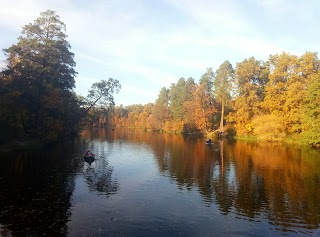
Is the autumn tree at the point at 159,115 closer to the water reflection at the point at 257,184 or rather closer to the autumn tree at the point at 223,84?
the autumn tree at the point at 223,84

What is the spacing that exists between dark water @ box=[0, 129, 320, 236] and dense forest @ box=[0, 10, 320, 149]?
42.8 feet

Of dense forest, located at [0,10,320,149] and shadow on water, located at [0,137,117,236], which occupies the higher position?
dense forest, located at [0,10,320,149]

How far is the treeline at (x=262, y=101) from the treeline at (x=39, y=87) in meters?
47.3

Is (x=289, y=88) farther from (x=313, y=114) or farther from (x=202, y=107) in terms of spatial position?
(x=202, y=107)

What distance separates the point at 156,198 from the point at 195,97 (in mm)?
76148

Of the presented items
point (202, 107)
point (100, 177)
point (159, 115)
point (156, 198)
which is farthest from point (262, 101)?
point (156, 198)

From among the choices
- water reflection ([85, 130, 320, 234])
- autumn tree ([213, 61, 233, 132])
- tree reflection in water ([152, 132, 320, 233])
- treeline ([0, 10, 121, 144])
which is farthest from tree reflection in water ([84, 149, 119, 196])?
autumn tree ([213, 61, 233, 132])

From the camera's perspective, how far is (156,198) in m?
22.9

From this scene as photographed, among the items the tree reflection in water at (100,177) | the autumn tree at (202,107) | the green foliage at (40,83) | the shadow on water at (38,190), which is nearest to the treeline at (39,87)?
the green foliage at (40,83)

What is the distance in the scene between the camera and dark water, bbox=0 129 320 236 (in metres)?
16.9

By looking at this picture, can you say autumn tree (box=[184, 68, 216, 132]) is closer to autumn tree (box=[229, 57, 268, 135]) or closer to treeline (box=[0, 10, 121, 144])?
autumn tree (box=[229, 57, 268, 135])

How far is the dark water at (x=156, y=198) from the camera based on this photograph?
664 inches

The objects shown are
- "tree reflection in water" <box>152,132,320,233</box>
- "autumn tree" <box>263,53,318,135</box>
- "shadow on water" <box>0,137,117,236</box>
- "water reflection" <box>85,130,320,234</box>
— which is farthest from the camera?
"autumn tree" <box>263,53,318,135</box>

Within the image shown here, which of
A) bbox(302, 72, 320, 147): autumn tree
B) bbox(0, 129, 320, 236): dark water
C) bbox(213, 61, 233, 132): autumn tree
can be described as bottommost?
bbox(0, 129, 320, 236): dark water
